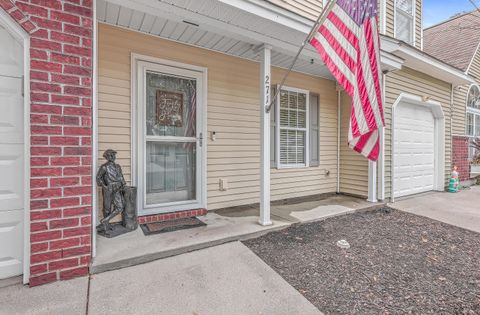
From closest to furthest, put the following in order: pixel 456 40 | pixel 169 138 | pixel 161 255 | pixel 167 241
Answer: pixel 161 255 → pixel 167 241 → pixel 169 138 → pixel 456 40

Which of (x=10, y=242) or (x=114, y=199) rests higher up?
(x=114, y=199)

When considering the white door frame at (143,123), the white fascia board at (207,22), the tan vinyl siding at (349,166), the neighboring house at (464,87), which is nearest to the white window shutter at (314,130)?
the tan vinyl siding at (349,166)

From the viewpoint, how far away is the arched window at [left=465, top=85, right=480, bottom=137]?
7.03m

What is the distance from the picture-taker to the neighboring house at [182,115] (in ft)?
6.21

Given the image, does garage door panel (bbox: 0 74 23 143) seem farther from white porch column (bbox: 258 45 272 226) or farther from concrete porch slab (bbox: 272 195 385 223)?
concrete porch slab (bbox: 272 195 385 223)

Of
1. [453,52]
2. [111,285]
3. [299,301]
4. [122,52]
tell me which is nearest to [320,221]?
[299,301]

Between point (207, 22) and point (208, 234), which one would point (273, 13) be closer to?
point (207, 22)

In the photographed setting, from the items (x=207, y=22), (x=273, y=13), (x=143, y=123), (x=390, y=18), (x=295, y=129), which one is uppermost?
(x=390, y=18)

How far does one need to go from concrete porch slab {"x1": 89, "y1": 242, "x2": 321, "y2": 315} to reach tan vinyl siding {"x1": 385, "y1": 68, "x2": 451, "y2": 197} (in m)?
3.71

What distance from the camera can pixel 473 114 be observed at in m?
7.26

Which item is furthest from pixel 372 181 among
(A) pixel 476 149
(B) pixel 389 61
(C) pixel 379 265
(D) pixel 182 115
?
(A) pixel 476 149

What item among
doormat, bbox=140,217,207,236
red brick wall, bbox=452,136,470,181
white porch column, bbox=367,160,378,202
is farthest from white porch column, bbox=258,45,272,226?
red brick wall, bbox=452,136,470,181

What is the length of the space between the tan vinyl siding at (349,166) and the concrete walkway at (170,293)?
3.32 meters

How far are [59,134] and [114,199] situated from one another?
1020 millimetres
